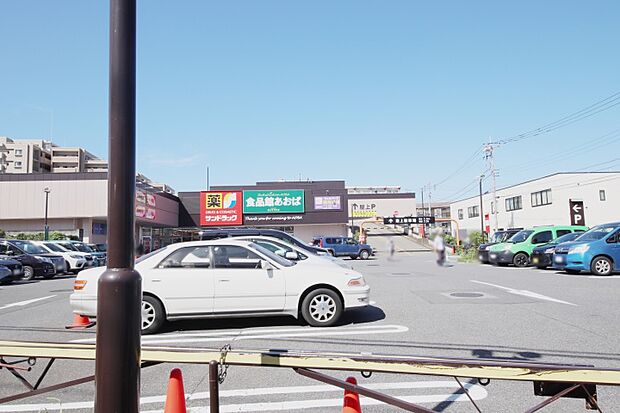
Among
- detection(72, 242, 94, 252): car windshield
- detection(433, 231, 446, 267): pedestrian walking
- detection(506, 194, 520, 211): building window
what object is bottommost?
detection(72, 242, 94, 252): car windshield

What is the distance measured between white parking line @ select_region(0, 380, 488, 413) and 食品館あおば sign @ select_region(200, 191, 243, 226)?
39.7 meters

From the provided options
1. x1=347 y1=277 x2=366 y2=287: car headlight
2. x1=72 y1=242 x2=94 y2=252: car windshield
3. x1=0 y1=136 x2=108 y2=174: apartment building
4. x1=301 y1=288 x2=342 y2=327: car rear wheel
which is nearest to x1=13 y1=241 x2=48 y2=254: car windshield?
x1=72 y1=242 x2=94 y2=252: car windshield

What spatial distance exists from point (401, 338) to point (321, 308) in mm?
1584

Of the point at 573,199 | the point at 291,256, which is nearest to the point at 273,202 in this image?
the point at 573,199

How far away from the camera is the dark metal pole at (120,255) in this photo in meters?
2.48

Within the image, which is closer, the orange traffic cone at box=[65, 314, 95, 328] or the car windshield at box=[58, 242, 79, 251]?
the orange traffic cone at box=[65, 314, 95, 328]

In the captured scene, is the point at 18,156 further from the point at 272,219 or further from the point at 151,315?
the point at 151,315

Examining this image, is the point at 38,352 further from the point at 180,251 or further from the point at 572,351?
the point at 572,351

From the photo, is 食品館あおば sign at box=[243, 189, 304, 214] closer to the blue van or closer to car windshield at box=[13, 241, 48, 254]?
car windshield at box=[13, 241, 48, 254]

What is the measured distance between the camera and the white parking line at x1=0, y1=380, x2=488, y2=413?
13.8 feet

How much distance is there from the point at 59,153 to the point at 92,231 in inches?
2702

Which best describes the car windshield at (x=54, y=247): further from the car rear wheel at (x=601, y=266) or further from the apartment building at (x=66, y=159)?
the apartment building at (x=66, y=159)

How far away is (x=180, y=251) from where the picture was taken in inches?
306

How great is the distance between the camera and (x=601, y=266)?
15492 mm
